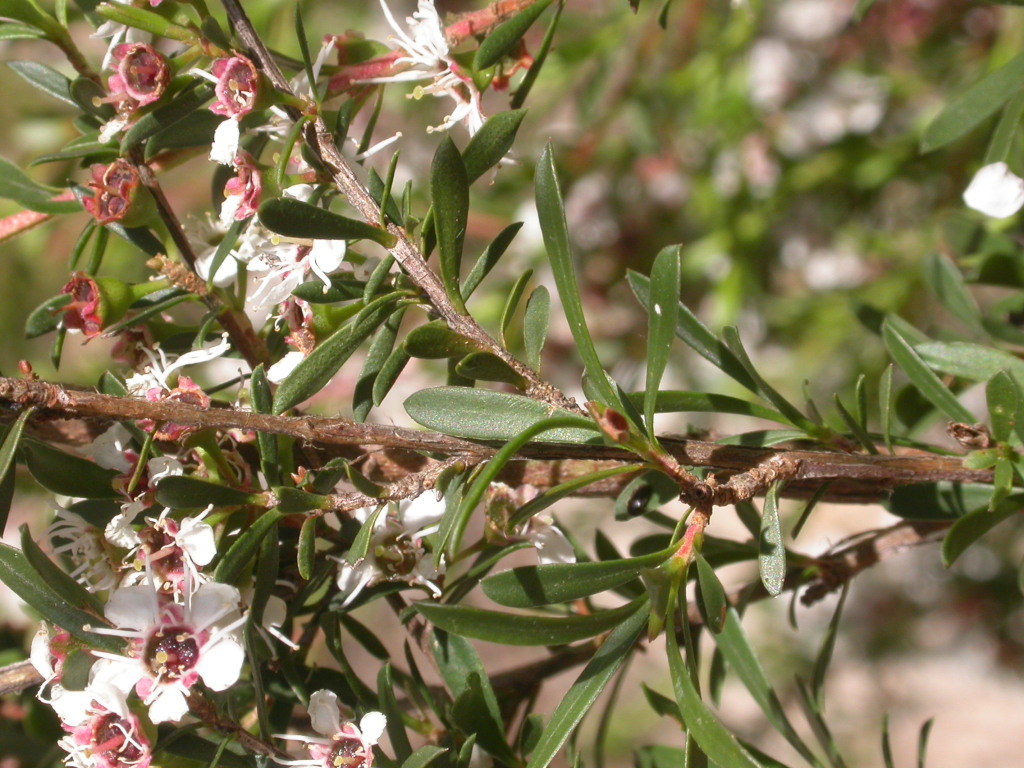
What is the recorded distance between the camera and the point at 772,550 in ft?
1.80

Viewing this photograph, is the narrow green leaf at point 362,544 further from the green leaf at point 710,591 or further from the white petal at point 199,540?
the green leaf at point 710,591

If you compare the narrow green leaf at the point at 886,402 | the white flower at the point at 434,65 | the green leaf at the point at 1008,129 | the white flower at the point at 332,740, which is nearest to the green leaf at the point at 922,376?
the narrow green leaf at the point at 886,402

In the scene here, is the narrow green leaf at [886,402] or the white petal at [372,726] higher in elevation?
the narrow green leaf at [886,402]

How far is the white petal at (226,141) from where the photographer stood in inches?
22.3

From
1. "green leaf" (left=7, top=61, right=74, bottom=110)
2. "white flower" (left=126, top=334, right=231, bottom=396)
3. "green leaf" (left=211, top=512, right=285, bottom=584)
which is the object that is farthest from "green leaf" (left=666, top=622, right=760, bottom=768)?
"green leaf" (left=7, top=61, right=74, bottom=110)

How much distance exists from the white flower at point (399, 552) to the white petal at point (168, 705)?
0.12 meters

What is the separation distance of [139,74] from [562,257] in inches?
11.5

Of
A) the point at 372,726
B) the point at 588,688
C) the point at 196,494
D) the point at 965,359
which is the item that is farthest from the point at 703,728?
the point at 965,359

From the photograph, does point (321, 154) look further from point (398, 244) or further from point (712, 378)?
point (712, 378)

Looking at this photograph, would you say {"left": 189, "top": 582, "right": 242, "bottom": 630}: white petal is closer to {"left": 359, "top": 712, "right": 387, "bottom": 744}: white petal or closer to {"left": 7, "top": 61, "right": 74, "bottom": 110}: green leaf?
{"left": 359, "top": 712, "right": 387, "bottom": 744}: white petal

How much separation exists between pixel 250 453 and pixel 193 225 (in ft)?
0.72

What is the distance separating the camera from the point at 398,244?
0.56 m

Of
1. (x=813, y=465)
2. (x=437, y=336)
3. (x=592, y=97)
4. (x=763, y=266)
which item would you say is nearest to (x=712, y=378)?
(x=763, y=266)

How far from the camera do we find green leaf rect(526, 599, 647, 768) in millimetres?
509
